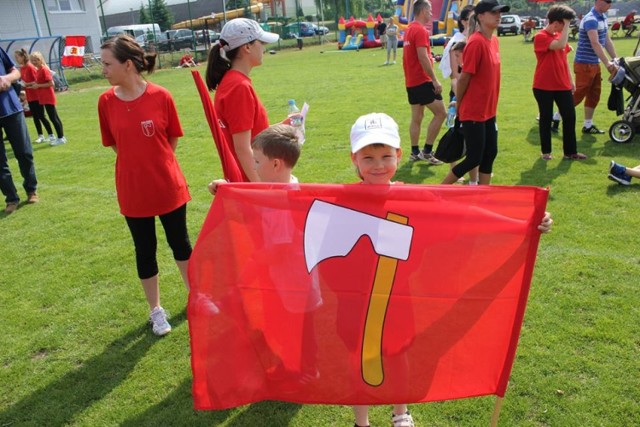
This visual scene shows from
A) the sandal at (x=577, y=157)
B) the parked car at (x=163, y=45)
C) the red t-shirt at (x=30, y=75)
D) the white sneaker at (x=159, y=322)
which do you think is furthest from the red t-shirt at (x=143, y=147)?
the parked car at (x=163, y=45)

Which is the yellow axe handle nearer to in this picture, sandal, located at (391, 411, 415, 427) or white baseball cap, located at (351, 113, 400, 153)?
white baseball cap, located at (351, 113, 400, 153)

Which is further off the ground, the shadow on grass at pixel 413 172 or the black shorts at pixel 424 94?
the black shorts at pixel 424 94

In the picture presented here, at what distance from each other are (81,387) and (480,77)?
4596 mm

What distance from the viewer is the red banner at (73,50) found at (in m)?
22.8

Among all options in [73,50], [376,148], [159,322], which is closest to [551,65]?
[376,148]

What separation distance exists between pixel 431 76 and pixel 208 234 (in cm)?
540

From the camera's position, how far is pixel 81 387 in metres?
3.31

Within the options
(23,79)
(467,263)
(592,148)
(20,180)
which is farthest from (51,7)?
(467,263)

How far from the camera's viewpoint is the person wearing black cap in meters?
5.04

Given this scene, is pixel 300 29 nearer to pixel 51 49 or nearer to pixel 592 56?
pixel 51 49

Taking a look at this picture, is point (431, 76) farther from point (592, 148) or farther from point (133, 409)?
point (133, 409)

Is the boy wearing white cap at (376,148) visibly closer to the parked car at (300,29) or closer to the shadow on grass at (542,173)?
the shadow on grass at (542,173)

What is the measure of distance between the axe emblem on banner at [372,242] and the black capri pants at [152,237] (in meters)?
1.60

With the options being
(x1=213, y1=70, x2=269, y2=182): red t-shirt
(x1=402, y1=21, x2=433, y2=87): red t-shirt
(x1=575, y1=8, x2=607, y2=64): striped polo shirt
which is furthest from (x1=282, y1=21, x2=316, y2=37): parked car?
(x1=213, y1=70, x2=269, y2=182): red t-shirt
